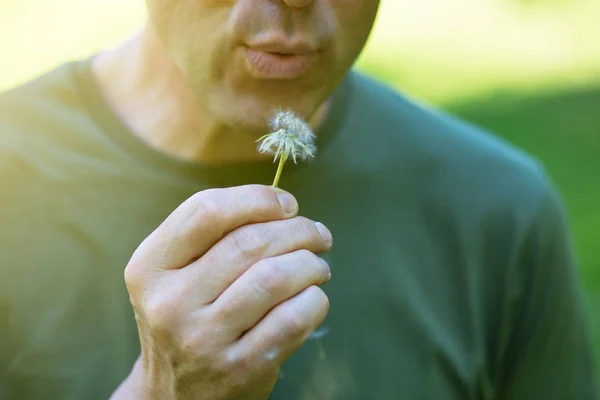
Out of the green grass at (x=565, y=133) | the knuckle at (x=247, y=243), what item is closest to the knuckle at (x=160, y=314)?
the knuckle at (x=247, y=243)

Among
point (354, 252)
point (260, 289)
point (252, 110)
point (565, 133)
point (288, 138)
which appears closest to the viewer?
point (260, 289)

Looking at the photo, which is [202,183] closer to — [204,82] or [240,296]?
[204,82]

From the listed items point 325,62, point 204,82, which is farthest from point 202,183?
point 325,62

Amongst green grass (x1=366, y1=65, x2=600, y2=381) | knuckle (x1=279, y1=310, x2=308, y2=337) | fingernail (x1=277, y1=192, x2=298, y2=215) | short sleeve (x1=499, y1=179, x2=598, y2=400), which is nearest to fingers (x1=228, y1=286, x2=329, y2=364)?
knuckle (x1=279, y1=310, x2=308, y2=337)

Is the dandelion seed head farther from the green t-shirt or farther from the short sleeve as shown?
the short sleeve

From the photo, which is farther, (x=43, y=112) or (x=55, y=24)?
(x=55, y=24)

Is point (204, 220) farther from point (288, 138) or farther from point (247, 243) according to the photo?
point (288, 138)

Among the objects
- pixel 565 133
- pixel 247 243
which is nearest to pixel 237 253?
pixel 247 243
